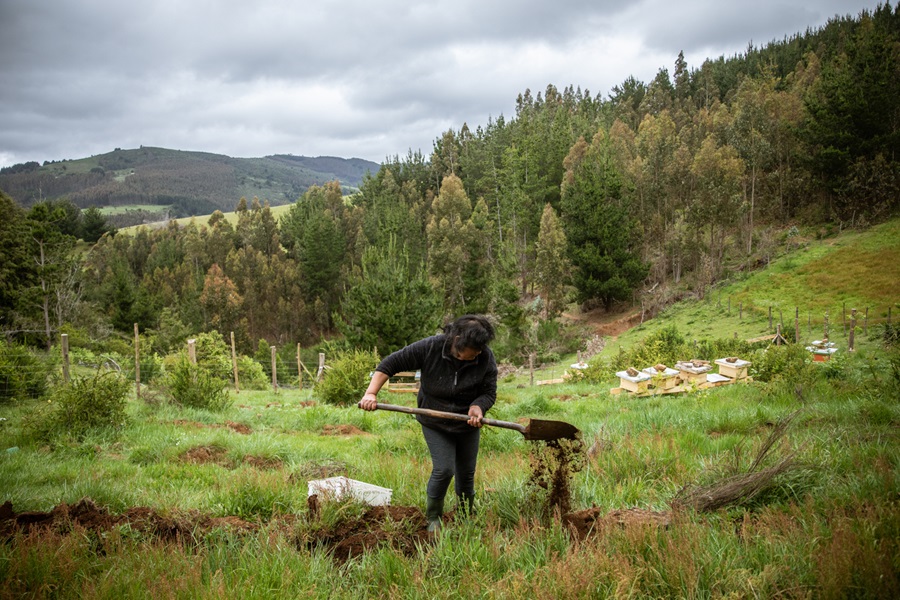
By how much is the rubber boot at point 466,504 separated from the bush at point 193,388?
7580 mm

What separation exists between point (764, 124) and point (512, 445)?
1898 inches

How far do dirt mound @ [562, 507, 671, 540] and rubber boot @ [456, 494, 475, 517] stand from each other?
70 cm

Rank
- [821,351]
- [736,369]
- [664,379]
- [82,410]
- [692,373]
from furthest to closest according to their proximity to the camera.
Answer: [821,351]
[692,373]
[736,369]
[664,379]
[82,410]

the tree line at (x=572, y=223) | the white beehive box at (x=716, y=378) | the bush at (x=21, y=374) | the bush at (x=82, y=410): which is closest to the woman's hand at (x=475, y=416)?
the bush at (x=82, y=410)

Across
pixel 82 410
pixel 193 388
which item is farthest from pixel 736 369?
pixel 82 410

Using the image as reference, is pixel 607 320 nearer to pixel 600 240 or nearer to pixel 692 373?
pixel 600 240

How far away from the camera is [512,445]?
261 inches

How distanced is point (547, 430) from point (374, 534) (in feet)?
4.75

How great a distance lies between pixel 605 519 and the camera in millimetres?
3246

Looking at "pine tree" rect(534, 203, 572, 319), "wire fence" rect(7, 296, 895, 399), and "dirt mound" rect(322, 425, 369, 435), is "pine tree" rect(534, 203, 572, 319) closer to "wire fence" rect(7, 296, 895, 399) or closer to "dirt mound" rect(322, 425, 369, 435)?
"wire fence" rect(7, 296, 895, 399)

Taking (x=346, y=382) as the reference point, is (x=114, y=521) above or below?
above

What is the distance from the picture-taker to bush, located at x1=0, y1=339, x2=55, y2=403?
1060 centimetres

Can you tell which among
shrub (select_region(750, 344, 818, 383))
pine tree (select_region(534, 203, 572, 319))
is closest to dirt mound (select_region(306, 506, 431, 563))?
shrub (select_region(750, 344, 818, 383))

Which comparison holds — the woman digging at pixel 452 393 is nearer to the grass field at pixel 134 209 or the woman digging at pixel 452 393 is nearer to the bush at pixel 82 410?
the bush at pixel 82 410
